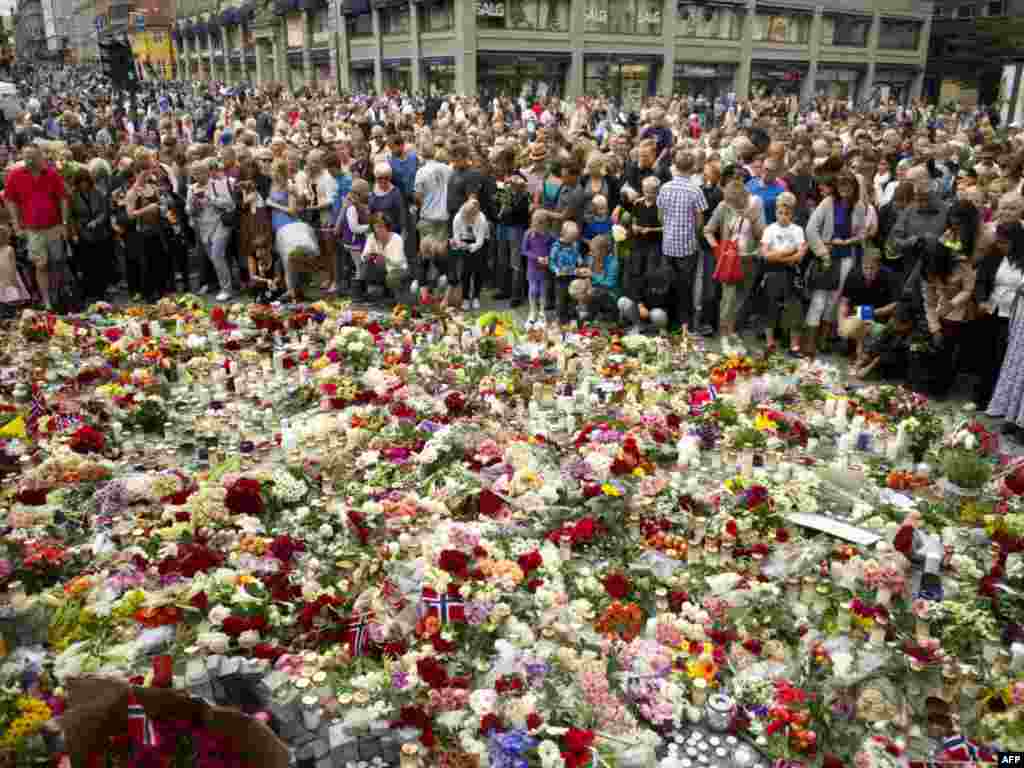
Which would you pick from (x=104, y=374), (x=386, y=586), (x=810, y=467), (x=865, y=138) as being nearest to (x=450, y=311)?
(x=104, y=374)

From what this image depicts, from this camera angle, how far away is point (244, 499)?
5.28 meters

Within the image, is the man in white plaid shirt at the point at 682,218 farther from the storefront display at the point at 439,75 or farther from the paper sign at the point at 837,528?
the storefront display at the point at 439,75

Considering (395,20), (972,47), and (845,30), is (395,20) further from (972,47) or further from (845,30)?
(972,47)

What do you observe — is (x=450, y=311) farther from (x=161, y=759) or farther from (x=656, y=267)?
(x=161, y=759)

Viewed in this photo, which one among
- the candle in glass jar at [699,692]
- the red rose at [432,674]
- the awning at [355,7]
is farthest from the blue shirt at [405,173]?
the awning at [355,7]

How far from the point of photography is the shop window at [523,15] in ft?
115

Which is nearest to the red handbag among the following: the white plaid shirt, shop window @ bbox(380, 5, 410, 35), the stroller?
the white plaid shirt

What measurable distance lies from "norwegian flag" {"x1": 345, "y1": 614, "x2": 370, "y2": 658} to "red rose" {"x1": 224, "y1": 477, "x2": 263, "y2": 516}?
131cm

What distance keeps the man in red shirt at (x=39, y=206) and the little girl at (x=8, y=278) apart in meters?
0.25

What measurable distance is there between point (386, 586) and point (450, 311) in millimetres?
5055

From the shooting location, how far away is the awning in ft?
131

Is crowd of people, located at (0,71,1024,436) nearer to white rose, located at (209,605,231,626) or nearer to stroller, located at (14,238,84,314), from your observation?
stroller, located at (14,238,84,314)

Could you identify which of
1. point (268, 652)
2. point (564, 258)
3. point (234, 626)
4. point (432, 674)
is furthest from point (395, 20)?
point (432, 674)

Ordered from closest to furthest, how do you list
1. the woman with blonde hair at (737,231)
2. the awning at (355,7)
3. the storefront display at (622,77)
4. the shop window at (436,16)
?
1. the woman with blonde hair at (737,231)
2. the shop window at (436,16)
3. the storefront display at (622,77)
4. the awning at (355,7)
